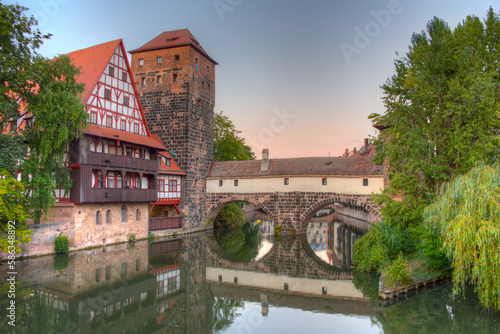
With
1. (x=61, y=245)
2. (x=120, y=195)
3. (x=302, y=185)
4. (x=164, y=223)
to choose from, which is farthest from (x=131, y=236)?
(x=302, y=185)

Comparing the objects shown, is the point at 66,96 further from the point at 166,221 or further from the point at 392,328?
the point at 392,328

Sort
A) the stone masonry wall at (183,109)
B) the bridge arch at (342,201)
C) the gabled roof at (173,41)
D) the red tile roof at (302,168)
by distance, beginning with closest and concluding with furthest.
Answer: the bridge arch at (342,201)
the red tile roof at (302,168)
the stone masonry wall at (183,109)
the gabled roof at (173,41)

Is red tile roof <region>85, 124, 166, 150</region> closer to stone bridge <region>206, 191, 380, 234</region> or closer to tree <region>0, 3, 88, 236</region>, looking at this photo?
tree <region>0, 3, 88, 236</region>

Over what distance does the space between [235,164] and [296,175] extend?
220 inches

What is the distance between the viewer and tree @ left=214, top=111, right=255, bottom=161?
37812 millimetres

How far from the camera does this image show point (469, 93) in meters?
13.8

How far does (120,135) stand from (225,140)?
1709 cm

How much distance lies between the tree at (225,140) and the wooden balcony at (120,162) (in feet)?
46.2

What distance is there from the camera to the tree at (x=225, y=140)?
37812 millimetres

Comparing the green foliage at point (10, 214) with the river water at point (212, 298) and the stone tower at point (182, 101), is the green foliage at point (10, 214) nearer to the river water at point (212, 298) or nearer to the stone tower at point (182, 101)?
the river water at point (212, 298)

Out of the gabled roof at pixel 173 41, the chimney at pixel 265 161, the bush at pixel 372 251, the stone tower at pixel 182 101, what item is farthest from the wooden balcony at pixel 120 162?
the bush at pixel 372 251

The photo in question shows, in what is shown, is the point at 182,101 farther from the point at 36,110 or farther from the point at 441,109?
the point at 441,109

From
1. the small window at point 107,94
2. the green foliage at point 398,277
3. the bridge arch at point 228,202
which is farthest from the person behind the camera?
the bridge arch at point 228,202

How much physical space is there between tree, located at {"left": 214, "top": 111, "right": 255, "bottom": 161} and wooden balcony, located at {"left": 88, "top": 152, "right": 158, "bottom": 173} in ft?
46.2
